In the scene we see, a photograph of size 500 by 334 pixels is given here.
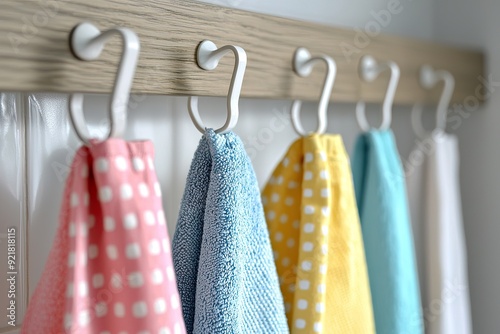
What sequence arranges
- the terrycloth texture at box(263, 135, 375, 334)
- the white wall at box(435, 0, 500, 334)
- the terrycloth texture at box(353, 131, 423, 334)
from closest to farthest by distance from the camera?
the terrycloth texture at box(263, 135, 375, 334) < the terrycloth texture at box(353, 131, 423, 334) < the white wall at box(435, 0, 500, 334)

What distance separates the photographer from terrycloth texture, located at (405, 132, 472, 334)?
2.72ft

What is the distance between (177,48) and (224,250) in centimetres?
16

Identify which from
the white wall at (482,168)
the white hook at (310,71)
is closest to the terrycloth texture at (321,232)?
the white hook at (310,71)

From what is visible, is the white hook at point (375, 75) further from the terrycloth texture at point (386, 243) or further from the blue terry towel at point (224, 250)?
the blue terry towel at point (224, 250)

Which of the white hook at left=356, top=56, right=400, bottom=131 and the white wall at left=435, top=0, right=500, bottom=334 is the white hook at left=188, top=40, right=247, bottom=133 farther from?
the white wall at left=435, top=0, right=500, bottom=334

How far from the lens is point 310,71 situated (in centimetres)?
66

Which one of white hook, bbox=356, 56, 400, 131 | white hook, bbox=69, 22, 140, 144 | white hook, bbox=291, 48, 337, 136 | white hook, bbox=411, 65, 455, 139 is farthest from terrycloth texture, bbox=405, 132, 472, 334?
white hook, bbox=69, 22, 140, 144

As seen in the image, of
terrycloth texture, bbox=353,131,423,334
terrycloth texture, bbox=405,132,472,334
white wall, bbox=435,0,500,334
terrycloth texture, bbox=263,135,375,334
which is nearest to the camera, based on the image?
terrycloth texture, bbox=263,135,375,334

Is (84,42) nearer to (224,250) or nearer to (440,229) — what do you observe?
(224,250)

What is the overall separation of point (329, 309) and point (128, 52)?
0.32m

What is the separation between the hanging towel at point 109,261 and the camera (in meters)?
0.42

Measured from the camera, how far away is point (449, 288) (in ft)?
2.73

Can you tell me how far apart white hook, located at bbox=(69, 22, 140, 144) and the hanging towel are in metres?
0.01

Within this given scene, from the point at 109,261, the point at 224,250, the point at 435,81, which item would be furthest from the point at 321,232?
the point at 435,81
